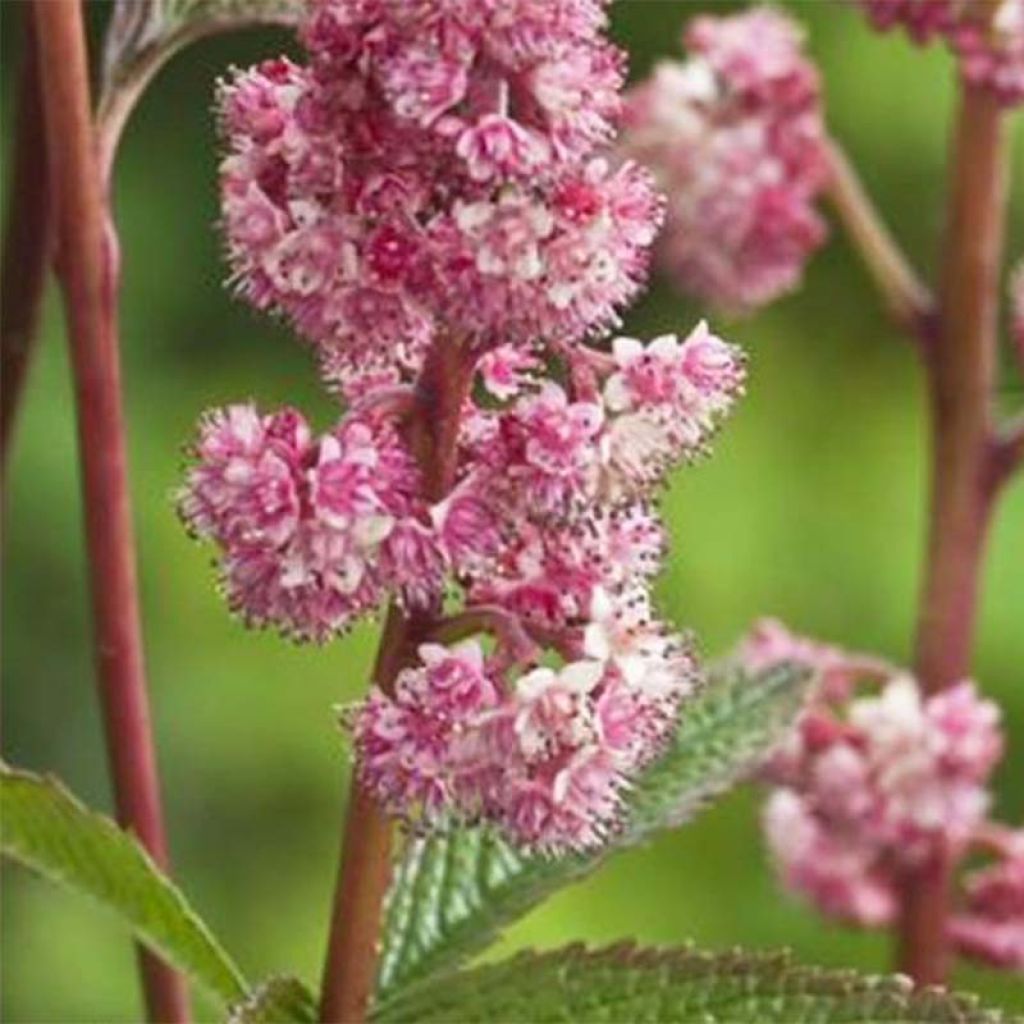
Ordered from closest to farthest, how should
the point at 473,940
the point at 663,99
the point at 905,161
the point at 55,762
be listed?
the point at 473,940 → the point at 663,99 → the point at 55,762 → the point at 905,161

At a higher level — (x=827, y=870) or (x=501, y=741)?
(x=827, y=870)

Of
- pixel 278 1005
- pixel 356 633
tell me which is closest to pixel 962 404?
pixel 278 1005

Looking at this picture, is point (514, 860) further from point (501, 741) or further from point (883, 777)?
point (883, 777)

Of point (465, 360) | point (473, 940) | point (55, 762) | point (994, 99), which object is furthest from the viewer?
point (55, 762)

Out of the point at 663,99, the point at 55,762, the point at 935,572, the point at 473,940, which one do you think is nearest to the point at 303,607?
the point at 473,940

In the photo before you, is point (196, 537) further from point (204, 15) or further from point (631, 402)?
point (204, 15)

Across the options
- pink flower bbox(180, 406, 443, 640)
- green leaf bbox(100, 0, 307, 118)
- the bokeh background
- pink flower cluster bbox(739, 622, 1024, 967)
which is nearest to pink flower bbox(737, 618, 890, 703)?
pink flower cluster bbox(739, 622, 1024, 967)

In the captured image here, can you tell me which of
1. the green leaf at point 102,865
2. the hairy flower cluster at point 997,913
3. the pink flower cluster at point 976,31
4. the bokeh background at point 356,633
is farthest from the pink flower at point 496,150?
the bokeh background at point 356,633
